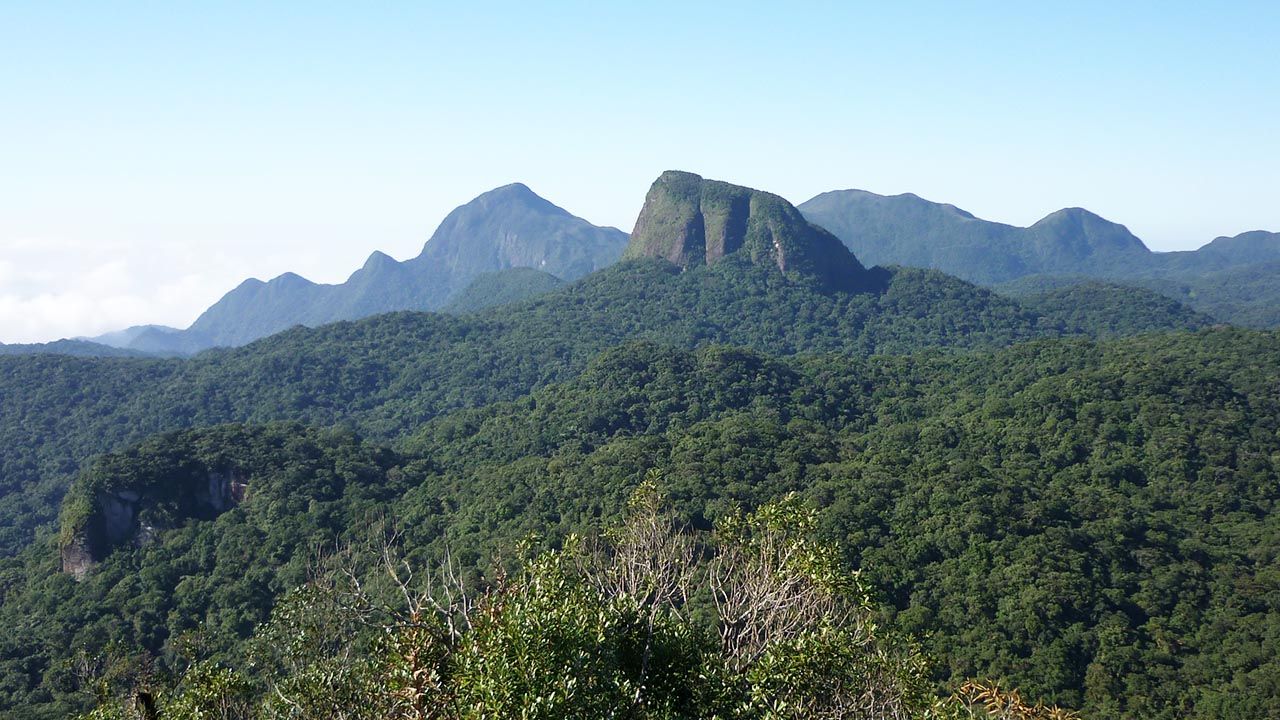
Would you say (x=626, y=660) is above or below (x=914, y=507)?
above

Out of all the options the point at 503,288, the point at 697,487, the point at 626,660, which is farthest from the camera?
the point at 503,288

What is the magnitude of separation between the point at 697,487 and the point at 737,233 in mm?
72594

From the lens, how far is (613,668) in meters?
10.8

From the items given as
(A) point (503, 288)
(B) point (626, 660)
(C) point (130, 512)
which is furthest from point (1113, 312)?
(B) point (626, 660)

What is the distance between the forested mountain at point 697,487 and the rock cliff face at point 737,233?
1206 inches

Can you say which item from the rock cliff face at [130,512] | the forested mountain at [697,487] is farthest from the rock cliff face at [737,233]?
the rock cliff face at [130,512]

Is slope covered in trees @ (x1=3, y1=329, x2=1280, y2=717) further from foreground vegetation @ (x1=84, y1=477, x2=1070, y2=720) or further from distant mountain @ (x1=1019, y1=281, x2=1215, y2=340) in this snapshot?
distant mountain @ (x1=1019, y1=281, x2=1215, y2=340)

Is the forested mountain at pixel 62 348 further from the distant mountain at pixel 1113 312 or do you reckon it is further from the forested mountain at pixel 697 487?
the distant mountain at pixel 1113 312

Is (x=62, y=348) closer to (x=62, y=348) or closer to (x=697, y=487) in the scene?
(x=62, y=348)

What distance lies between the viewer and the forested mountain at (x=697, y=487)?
30.5 meters

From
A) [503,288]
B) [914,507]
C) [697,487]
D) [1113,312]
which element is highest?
[503,288]

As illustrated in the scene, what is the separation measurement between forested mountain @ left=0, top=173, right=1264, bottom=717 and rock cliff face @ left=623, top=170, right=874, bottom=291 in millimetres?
30620

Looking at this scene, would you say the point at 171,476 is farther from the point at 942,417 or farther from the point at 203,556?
the point at 942,417

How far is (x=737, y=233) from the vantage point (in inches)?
4296
